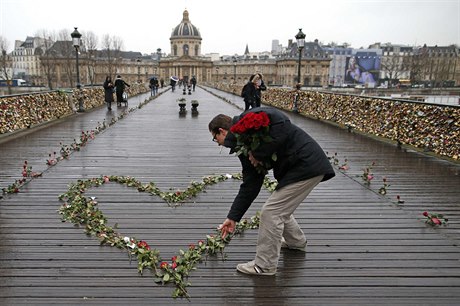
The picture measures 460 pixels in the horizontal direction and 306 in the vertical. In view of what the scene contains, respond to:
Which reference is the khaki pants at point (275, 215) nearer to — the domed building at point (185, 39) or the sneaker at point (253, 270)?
the sneaker at point (253, 270)

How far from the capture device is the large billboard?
117812mm

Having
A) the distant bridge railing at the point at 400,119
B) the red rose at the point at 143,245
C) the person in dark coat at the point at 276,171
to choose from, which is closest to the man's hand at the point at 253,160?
the person in dark coat at the point at 276,171

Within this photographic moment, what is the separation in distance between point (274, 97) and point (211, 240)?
22988mm

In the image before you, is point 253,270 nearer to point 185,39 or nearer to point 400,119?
point 400,119

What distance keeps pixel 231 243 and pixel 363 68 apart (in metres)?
124

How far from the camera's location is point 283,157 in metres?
3.52

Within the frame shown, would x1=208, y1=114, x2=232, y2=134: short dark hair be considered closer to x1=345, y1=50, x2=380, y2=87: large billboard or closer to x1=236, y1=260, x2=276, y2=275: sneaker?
x1=236, y1=260, x2=276, y2=275: sneaker

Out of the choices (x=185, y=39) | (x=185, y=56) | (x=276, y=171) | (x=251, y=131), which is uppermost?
(x=185, y=39)

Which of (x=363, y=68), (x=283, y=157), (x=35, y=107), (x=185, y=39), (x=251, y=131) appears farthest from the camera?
(x=185, y=39)

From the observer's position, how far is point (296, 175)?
11.5ft

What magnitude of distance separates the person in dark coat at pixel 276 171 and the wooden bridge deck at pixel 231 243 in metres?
0.39

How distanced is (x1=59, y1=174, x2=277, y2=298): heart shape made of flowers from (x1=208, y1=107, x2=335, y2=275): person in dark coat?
25.0 inches

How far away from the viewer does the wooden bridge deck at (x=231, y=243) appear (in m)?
3.50

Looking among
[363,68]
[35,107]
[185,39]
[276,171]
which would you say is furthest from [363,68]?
[276,171]
